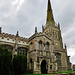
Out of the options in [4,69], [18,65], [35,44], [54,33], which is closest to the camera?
[4,69]

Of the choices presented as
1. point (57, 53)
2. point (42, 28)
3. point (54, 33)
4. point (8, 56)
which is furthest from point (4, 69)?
point (42, 28)

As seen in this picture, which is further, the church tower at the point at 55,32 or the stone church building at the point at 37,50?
the church tower at the point at 55,32

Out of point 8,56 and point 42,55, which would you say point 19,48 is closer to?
point 42,55

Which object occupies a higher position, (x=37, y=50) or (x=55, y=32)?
(x=55, y=32)

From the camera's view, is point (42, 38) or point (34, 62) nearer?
point (34, 62)

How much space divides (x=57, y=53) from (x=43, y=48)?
1025 cm

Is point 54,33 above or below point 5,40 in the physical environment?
above

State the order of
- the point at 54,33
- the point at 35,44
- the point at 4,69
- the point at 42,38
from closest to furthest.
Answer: the point at 4,69 → the point at 35,44 → the point at 42,38 → the point at 54,33

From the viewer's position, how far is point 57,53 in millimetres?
Answer: 30078

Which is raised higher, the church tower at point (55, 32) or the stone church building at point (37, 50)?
the church tower at point (55, 32)

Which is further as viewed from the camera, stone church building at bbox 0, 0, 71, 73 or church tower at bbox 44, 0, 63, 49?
church tower at bbox 44, 0, 63, 49

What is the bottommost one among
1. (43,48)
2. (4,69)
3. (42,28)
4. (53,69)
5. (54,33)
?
(53,69)

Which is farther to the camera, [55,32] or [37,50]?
[55,32]

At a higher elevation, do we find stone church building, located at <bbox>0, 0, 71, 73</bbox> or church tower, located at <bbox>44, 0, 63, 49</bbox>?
church tower, located at <bbox>44, 0, 63, 49</bbox>
